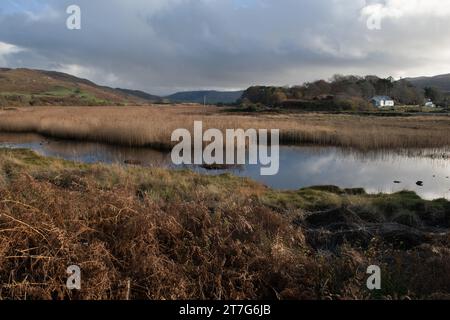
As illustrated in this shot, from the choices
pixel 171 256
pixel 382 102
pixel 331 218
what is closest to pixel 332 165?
pixel 331 218

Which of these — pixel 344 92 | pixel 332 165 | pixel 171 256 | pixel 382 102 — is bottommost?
pixel 332 165

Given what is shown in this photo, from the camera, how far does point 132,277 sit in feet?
14.2

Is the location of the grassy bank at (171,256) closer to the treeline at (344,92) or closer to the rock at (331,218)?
the rock at (331,218)

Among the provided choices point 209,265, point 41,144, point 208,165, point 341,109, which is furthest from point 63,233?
point 341,109

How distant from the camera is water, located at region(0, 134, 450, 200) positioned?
54.9 feet

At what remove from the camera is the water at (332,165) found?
16.7m

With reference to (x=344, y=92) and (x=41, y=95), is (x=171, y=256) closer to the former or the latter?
(x=344, y=92)

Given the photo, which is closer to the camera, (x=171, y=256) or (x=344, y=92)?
(x=171, y=256)

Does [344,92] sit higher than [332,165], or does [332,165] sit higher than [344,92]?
[344,92]

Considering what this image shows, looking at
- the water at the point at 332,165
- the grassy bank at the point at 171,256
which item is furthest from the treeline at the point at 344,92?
the grassy bank at the point at 171,256

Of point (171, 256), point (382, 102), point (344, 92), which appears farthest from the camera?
point (344, 92)

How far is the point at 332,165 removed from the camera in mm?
20812

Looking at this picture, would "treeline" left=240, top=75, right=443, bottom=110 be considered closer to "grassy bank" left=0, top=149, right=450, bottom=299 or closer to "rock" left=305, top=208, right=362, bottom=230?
"rock" left=305, top=208, right=362, bottom=230
